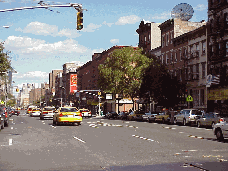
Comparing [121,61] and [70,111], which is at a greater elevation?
[121,61]

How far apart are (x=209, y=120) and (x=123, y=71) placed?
30.6 metres

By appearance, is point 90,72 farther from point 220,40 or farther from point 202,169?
point 202,169

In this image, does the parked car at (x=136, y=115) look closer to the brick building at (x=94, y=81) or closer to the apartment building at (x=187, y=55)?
the apartment building at (x=187, y=55)

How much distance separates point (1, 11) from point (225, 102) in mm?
33274

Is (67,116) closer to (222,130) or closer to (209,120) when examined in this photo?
(209,120)

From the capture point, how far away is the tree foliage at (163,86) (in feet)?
175

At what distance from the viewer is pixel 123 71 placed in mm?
62969

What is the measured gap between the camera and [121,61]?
6306 centimetres

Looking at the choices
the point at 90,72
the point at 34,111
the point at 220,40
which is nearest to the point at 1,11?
the point at 220,40

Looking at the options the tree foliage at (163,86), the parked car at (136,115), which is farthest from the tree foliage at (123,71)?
the parked car at (136,115)

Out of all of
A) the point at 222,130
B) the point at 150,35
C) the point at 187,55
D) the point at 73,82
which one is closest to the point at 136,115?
the point at 187,55

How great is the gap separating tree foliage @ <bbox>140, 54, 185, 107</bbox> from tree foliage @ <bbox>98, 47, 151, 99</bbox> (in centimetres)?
431

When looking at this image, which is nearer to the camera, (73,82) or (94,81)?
(94,81)

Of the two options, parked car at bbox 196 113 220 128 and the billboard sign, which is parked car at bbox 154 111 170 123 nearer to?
parked car at bbox 196 113 220 128
